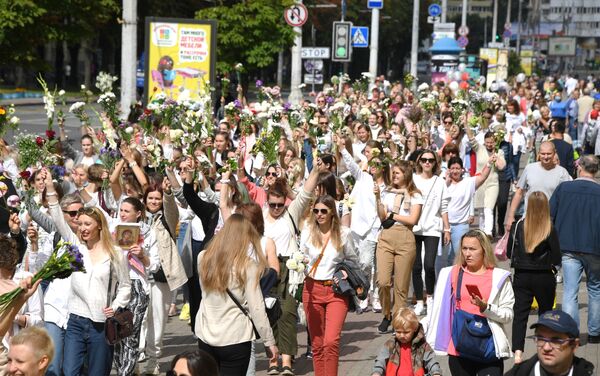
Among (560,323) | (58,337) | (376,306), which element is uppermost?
(560,323)

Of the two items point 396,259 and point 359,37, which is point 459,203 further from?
point 359,37

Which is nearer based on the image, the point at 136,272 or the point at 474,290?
the point at 474,290

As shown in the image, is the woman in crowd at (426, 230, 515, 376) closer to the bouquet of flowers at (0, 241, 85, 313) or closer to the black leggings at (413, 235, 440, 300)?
the bouquet of flowers at (0, 241, 85, 313)

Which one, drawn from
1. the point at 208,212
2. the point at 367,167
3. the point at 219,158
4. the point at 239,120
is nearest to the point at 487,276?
the point at 208,212

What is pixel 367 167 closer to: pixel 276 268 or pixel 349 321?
pixel 349 321

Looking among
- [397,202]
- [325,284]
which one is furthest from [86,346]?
[397,202]

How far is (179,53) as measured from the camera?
907 inches

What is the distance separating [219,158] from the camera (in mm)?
14047

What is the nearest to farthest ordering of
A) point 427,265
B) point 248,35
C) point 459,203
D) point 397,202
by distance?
point 397,202 < point 427,265 < point 459,203 < point 248,35

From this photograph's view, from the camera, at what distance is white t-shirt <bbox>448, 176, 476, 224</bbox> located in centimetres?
1313

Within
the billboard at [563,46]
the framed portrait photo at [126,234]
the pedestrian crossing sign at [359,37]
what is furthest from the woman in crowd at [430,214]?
the billboard at [563,46]

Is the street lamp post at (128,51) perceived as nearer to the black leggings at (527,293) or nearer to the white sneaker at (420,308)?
the white sneaker at (420,308)

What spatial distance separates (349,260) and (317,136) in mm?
7267

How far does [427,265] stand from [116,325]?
474 cm
